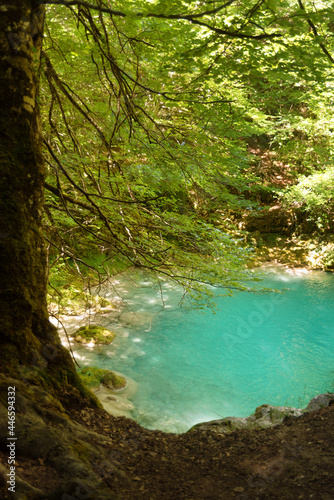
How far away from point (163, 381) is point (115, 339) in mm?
1611

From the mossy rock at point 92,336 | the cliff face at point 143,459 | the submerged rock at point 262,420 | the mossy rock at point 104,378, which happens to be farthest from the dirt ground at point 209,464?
the mossy rock at point 92,336

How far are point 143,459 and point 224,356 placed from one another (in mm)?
6009

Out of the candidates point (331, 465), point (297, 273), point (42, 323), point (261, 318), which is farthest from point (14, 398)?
point (297, 273)

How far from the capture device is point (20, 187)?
2.03 m

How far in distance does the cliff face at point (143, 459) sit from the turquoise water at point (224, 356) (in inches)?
104

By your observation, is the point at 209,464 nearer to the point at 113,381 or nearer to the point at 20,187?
the point at 20,187

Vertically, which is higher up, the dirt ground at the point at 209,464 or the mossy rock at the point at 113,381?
the mossy rock at the point at 113,381

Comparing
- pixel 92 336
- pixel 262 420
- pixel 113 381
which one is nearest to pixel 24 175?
pixel 262 420

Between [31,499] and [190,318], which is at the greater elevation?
[190,318]

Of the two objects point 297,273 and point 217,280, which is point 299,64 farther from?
point 297,273

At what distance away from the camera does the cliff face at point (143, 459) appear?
1.71m

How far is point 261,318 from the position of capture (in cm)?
1020

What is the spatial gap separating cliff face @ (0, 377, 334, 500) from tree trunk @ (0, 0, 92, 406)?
1.02 feet

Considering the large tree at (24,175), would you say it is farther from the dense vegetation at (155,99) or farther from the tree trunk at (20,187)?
the dense vegetation at (155,99)
